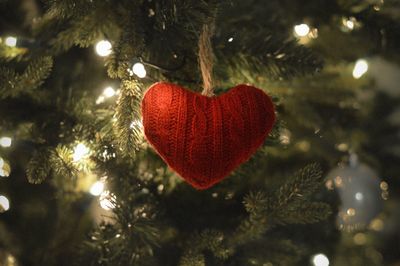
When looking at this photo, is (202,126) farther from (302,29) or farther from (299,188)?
(302,29)

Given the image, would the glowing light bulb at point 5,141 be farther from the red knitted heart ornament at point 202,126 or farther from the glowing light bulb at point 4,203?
the red knitted heart ornament at point 202,126

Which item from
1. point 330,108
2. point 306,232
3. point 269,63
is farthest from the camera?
point 330,108

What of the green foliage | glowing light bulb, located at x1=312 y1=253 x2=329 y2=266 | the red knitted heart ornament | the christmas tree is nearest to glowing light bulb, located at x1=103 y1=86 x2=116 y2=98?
the christmas tree

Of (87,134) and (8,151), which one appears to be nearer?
(87,134)

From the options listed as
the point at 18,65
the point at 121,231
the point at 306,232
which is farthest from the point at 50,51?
the point at 306,232

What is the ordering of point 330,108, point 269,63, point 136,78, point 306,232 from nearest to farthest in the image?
point 136,78, point 269,63, point 306,232, point 330,108

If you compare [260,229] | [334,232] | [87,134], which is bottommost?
[334,232]

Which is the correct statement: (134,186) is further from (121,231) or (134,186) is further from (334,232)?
(334,232)

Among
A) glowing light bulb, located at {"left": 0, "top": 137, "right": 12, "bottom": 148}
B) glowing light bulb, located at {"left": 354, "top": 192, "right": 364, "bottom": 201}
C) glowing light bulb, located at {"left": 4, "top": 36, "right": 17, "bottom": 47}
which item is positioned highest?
glowing light bulb, located at {"left": 4, "top": 36, "right": 17, "bottom": 47}

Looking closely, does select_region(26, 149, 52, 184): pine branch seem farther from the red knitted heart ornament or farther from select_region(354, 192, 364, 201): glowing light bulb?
select_region(354, 192, 364, 201): glowing light bulb
